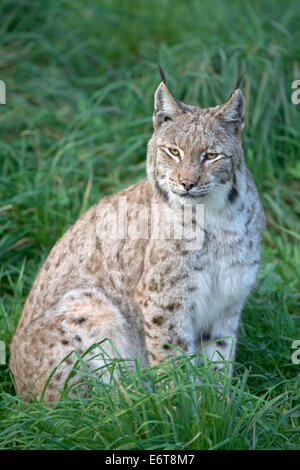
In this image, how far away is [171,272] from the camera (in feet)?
14.6

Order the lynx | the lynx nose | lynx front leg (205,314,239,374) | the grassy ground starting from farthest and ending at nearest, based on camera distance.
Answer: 1. lynx front leg (205,314,239,374)
2. the lynx
3. the lynx nose
4. the grassy ground

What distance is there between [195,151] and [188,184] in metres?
0.26

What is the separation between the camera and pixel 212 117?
14.7ft

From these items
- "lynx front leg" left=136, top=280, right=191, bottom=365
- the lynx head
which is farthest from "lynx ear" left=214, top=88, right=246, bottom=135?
"lynx front leg" left=136, top=280, right=191, bottom=365

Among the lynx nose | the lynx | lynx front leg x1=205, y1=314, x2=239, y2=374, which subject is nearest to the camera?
the lynx nose

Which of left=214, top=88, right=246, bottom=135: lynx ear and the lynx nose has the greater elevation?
left=214, top=88, right=246, bottom=135: lynx ear

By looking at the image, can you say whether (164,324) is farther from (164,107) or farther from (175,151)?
(164,107)

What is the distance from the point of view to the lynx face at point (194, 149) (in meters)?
4.31

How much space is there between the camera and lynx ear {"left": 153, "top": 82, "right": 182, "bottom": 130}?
4480mm

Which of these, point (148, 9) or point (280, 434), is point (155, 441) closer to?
point (280, 434)

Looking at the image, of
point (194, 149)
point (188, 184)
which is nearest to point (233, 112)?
point (194, 149)

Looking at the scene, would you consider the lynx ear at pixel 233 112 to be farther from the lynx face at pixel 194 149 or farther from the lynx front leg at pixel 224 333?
the lynx front leg at pixel 224 333

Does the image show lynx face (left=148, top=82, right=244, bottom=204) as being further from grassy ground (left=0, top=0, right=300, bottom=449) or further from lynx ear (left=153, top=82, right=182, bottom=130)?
grassy ground (left=0, top=0, right=300, bottom=449)

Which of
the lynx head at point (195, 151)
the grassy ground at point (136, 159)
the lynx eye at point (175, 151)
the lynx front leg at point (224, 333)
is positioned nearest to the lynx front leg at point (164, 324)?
the lynx front leg at point (224, 333)
